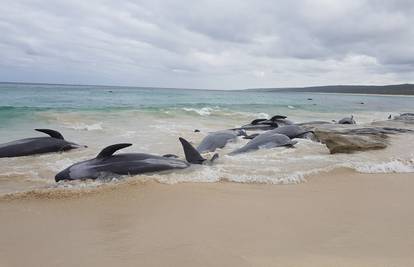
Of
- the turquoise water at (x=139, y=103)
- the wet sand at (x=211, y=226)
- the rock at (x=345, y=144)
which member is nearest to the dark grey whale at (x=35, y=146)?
the wet sand at (x=211, y=226)

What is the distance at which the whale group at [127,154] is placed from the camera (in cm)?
623

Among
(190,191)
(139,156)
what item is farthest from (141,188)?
(139,156)

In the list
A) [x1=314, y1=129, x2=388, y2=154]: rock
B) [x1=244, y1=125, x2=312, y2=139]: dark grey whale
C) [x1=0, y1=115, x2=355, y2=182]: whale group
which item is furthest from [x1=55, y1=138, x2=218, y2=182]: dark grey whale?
[x1=244, y1=125, x2=312, y2=139]: dark grey whale

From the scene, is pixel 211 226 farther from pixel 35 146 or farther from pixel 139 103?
pixel 139 103

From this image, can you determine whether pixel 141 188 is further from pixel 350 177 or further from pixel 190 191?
pixel 350 177

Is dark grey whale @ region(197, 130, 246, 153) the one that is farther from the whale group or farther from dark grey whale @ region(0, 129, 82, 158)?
dark grey whale @ region(0, 129, 82, 158)

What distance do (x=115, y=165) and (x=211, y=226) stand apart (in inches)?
111

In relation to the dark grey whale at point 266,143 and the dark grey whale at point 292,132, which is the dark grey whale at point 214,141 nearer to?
the dark grey whale at point 266,143

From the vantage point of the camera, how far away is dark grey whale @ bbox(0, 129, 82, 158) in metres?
9.11

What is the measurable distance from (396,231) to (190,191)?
8.10 ft

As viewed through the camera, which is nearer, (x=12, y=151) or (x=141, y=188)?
(x=141, y=188)

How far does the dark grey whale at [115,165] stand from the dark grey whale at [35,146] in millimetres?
3488

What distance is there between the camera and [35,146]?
9508 millimetres

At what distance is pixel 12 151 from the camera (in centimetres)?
912
